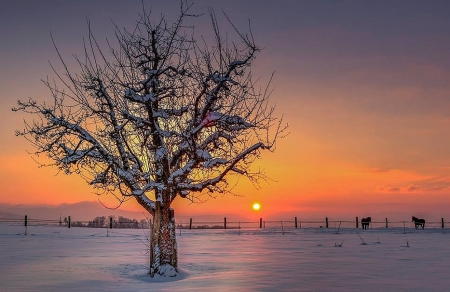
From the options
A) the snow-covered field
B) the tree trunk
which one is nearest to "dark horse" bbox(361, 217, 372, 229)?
the snow-covered field

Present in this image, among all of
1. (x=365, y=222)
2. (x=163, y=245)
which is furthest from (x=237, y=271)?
(x=365, y=222)

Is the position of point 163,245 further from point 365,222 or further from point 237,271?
point 365,222

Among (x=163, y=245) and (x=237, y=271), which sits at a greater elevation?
(x=163, y=245)

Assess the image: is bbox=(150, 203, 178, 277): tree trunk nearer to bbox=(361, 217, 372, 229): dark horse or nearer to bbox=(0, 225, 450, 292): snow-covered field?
bbox=(0, 225, 450, 292): snow-covered field

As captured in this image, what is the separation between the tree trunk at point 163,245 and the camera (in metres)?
15.5

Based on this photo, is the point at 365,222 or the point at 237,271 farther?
the point at 365,222

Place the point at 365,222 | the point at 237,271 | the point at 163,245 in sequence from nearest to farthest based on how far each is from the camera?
the point at 163,245 → the point at 237,271 → the point at 365,222

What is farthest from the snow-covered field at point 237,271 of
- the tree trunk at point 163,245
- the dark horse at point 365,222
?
the dark horse at point 365,222

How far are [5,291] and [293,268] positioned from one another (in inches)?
364

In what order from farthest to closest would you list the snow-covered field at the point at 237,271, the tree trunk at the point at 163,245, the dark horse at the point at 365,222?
the dark horse at the point at 365,222
the tree trunk at the point at 163,245
the snow-covered field at the point at 237,271

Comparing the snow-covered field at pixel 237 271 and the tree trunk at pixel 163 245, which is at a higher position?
the tree trunk at pixel 163 245

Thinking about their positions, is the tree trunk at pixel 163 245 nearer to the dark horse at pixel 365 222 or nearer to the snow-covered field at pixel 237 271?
the snow-covered field at pixel 237 271

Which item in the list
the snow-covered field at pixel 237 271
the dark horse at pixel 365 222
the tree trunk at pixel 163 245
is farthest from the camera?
the dark horse at pixel 365 222

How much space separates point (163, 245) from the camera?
15.6 m
